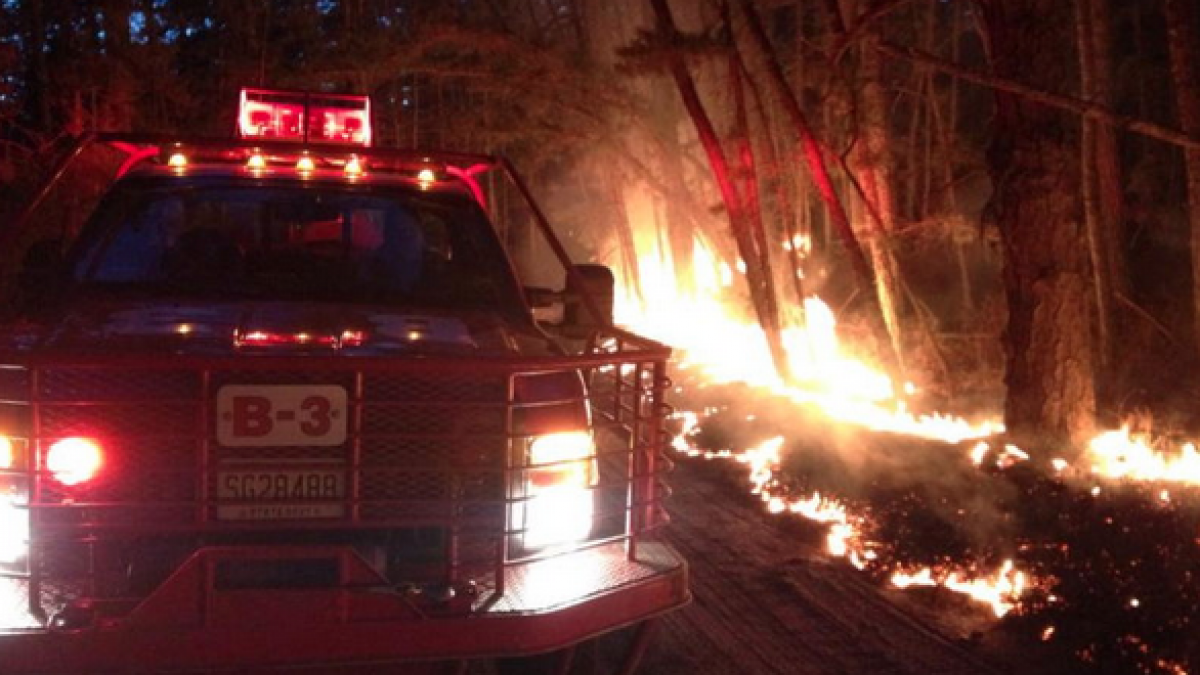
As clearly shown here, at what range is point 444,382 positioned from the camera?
13.9ft

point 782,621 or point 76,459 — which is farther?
point 782,621

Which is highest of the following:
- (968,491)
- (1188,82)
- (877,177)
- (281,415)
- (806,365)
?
(1188,82)

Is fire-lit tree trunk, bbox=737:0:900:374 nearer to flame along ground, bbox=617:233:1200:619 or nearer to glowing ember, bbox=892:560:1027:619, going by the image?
flame along ground, bbox=617:233:1200:619

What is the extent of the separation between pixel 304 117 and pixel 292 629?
4.00 meters

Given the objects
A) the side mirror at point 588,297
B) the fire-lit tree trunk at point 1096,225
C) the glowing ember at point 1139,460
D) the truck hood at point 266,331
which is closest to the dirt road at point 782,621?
the side mirror at point 588,297

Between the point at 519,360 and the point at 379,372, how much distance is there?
428 mm

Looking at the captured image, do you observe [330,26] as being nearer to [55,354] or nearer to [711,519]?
[711,519]

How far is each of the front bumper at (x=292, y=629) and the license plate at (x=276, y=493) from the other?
0.26 metres

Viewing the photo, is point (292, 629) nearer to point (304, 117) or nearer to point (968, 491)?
point (304, 117)

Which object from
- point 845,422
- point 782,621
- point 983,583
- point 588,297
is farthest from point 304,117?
point 845,422

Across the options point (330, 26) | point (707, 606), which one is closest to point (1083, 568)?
point (707, 606)

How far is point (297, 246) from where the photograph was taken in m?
5.92

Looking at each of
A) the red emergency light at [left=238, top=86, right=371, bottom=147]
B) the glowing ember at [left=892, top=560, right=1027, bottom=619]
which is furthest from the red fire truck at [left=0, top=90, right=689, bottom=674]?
the glowing ember at [left=892, top=560, right=1027, bottom=619]

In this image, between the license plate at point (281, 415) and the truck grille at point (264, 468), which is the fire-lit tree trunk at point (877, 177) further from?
the license plate at point (281, 415)
